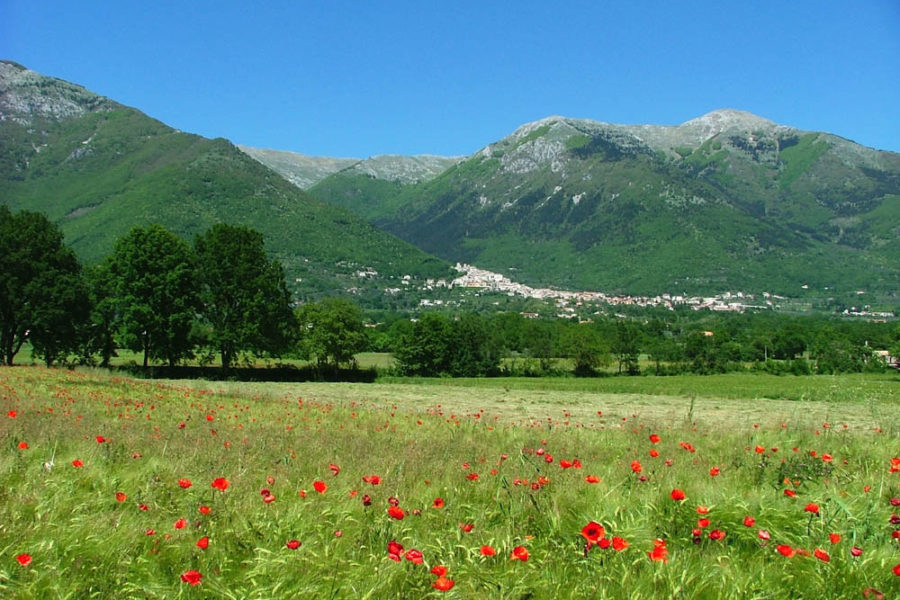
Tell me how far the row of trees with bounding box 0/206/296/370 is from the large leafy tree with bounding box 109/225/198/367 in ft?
0.22

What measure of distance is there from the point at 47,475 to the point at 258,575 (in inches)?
101

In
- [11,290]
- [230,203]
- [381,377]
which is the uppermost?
[230,203]

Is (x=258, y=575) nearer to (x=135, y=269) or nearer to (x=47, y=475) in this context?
(x=47, y=475)

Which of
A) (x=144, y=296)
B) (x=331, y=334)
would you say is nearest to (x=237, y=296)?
(x=144, y=296)

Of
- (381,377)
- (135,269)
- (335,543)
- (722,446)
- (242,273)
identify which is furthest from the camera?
(381,377)

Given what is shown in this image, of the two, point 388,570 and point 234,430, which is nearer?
point 388,570

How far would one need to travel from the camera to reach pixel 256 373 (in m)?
48.2

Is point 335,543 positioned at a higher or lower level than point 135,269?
lower

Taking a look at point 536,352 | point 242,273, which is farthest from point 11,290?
point 536,352

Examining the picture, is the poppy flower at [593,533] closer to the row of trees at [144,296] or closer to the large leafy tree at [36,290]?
the row of trees at [144,296]

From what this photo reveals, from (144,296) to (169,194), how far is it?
127734 millimetres

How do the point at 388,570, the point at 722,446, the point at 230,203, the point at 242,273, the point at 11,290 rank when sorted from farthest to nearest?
the point at 230,203 < the point at 242,273 < the point at 11,290 < the point at 722,446 < the point at 388,570

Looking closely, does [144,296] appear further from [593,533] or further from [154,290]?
[593,533]

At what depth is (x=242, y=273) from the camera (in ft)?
145
